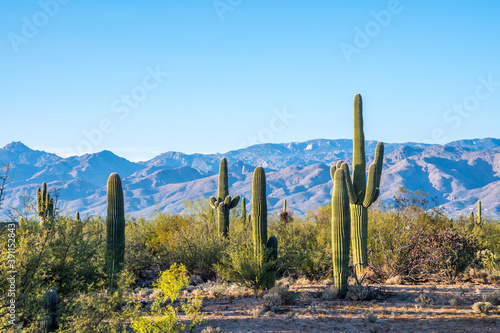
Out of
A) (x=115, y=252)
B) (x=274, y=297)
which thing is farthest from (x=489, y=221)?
(x=115, y=252)

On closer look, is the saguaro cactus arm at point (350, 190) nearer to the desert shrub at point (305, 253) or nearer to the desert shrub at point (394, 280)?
the desert shrub at point (305, 253)

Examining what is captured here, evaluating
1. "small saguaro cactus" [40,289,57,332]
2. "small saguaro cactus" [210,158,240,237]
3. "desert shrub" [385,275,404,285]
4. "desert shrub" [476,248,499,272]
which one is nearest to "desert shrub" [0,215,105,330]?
"small saguaro cactus" [40,289,57,332]

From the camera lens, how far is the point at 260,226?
43.2ft

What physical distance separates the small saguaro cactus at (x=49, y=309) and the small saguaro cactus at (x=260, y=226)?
235 inches

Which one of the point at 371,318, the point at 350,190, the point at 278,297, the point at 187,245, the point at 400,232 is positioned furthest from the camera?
the point at 187,245

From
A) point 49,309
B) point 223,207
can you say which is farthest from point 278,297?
point 223,207

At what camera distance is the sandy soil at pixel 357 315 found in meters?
9.46

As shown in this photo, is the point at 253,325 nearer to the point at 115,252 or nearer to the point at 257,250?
the point at 257,250

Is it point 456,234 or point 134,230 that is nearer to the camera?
point 456,234

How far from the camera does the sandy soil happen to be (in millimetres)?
9461

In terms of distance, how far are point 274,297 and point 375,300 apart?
267 centimetres

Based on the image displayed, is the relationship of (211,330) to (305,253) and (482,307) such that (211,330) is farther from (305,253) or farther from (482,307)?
(305,253)

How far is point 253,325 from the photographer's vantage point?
9.84 meters

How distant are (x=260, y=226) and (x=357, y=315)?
3943 millimetres
